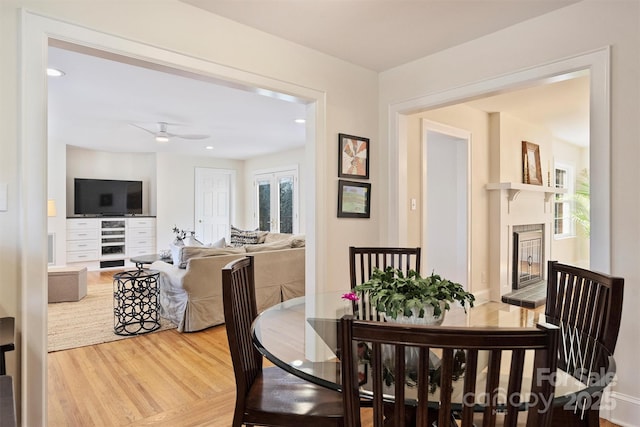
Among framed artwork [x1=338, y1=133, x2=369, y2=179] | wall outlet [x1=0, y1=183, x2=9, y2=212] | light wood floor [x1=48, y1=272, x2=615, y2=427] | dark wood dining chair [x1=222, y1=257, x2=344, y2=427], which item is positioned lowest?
light wood floor [x1=48, y1=272, x2=615, y2=427]

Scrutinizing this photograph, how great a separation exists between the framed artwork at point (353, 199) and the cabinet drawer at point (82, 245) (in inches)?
245

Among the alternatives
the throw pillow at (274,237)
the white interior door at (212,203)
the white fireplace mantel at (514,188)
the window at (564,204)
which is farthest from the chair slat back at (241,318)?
the white interior door at (212,203)

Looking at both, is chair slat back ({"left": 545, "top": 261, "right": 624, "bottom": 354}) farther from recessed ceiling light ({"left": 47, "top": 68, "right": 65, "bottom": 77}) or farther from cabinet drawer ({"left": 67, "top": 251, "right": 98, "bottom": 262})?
cabinet drawer ({"left": 67, "top": 251, "right": 98, "bottom": 262})

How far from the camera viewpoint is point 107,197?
7.60 metres

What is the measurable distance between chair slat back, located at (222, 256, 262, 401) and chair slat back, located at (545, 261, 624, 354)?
4.64ft

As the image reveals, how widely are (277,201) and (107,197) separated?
339cm

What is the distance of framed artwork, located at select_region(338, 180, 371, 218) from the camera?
309cm

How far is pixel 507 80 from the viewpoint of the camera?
260cm

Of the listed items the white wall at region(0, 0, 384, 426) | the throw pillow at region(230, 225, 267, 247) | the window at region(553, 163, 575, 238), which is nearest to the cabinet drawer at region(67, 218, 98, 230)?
the throw pillow at region(230, 225, 267, 247)

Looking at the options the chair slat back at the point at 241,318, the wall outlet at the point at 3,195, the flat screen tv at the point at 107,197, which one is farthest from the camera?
the flat screen tv at the point at 107,197

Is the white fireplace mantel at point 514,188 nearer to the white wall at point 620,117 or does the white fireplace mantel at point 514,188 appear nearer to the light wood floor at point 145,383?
the white wall at point 620,117

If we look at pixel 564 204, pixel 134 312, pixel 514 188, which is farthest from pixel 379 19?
pixel 564 204

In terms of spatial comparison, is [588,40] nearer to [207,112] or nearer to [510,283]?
[510,283]

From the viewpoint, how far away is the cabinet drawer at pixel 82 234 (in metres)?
7.06
